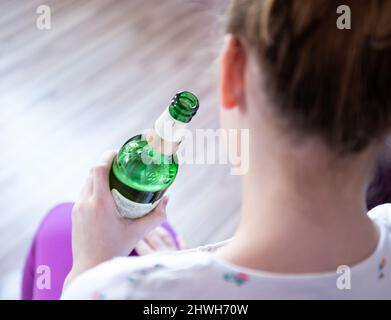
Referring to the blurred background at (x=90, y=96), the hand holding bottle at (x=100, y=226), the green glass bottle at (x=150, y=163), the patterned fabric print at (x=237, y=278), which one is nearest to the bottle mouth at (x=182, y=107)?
the green glass bottle at (x=150, y=163)

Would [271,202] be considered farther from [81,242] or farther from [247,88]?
[81,242]

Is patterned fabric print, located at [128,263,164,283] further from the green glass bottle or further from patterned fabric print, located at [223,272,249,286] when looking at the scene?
the green glass bottle

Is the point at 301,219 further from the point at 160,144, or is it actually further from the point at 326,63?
the point at 160,144

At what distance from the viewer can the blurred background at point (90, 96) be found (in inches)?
49.0

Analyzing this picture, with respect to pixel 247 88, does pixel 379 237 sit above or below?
below

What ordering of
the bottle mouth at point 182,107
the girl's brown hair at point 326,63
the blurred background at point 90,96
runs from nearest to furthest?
the girl's brown hair at point 326,63 < the bottle mouth at point 182,107 < the blurred background at point 90,96

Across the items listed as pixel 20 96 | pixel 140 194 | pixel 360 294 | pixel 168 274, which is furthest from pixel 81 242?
pixel 20 96

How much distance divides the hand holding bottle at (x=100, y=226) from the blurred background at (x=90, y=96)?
54cm

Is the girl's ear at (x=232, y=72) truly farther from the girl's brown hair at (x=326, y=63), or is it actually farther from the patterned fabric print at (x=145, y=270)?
the patterned fabric print at (x=145, y=270)

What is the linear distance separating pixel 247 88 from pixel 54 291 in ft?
1.53

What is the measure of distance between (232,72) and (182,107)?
163 mm

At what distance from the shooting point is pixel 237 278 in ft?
1.40

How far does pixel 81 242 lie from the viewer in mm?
605

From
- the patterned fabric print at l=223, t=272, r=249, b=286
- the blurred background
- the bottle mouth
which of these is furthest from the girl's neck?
the blurred background
